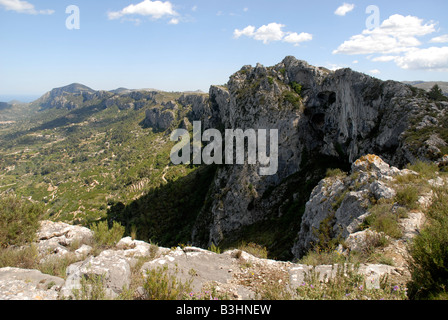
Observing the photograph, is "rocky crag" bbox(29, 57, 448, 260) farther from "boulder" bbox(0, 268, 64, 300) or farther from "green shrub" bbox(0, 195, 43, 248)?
"green shrub" bbox(0, 195, 43, 248)

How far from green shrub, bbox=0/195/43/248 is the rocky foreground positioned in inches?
20.1

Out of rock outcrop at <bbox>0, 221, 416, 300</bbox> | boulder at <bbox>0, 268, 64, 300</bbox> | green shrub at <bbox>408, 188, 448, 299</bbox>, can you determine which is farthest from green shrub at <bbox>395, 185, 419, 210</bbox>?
boulder at <bbox>0, 268, 64, 300</bbox>

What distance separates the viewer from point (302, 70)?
3759 cm

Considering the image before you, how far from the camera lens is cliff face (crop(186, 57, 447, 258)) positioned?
20.3m

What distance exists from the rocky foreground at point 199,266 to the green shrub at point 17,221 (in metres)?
0.51

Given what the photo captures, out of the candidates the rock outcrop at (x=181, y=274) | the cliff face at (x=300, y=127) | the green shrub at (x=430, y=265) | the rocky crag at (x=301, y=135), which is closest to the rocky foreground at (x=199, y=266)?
the rock outcrop at (x=181, y=274)

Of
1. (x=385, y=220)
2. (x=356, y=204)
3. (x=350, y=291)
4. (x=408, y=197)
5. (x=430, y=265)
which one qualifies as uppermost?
(x=408, y=197)

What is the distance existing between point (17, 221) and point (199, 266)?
798cm

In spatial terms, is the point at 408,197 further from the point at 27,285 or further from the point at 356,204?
the point at 27,285

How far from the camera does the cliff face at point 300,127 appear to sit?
20.3 m

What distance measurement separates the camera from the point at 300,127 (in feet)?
116

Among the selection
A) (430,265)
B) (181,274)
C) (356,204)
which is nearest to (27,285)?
(181,274)

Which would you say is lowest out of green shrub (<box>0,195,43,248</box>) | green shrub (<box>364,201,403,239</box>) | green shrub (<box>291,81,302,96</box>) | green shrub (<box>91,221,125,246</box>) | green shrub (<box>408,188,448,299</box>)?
green shrub (<box>91,221,125,246</box>)
